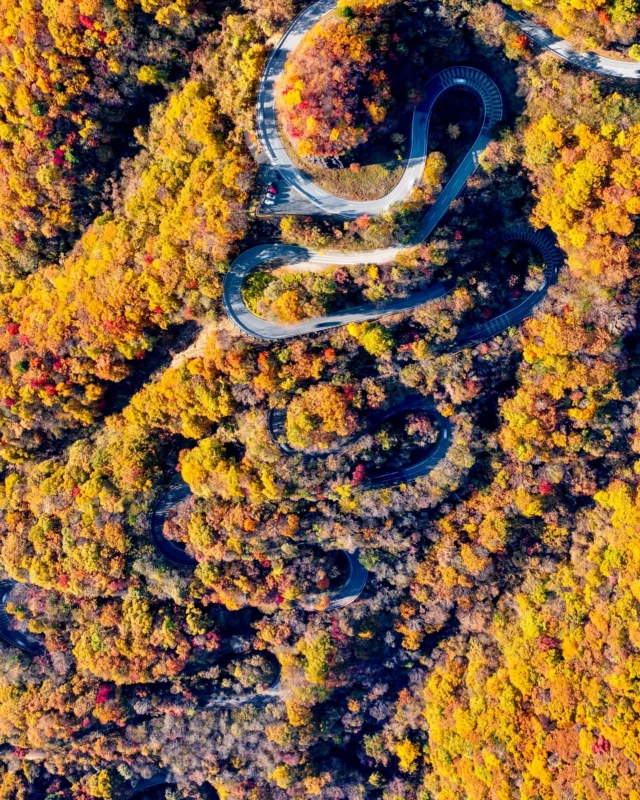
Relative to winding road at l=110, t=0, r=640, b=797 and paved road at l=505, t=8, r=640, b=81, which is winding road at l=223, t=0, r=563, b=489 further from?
paved road at l=505, t=8, r=640, b=81

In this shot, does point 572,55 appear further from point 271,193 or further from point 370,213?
point 271,193

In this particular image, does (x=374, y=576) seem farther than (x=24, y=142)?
Yes

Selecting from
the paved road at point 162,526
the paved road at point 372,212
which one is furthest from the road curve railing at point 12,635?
the paved road at point 372,212

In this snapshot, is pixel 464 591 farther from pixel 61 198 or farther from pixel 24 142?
pixel 24 142

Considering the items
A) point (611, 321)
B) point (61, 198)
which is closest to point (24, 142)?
point (61, 198)

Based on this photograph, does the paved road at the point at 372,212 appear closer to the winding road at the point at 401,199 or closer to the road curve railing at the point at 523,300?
the winding road at the point at 401,199

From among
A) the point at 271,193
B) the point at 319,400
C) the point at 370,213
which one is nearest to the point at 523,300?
the point at 370,213

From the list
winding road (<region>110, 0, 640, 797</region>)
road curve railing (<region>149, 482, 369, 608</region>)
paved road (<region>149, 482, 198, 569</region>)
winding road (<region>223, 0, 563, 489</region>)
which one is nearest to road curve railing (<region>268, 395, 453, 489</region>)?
winding road (<region>110, 0, 640, 797</region>)
